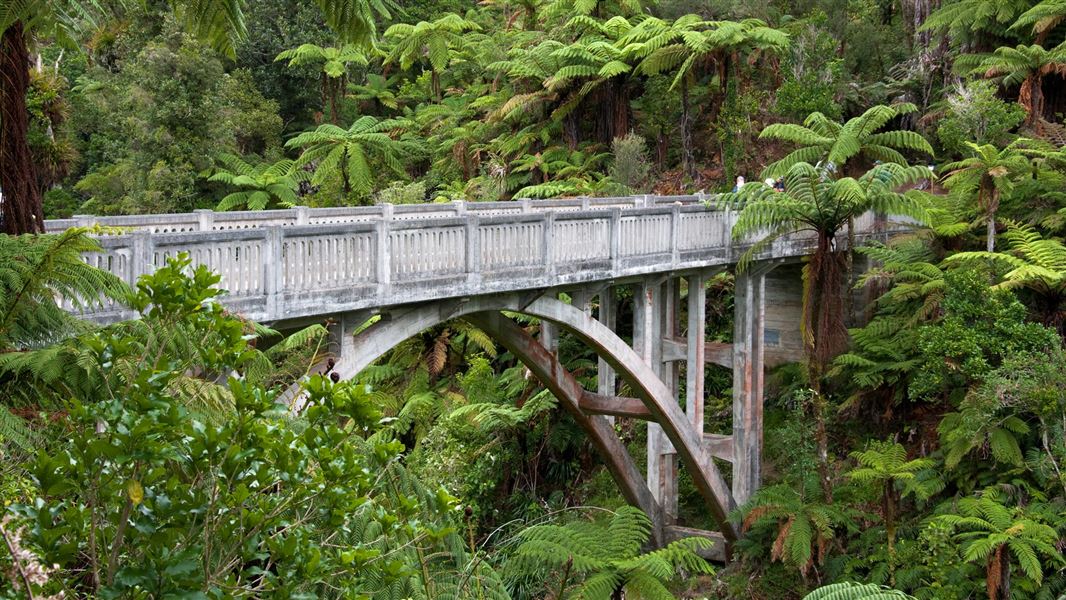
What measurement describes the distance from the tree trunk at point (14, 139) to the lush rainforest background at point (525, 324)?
27 millimetres

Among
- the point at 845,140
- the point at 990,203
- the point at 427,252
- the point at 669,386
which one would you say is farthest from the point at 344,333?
the point at 990,203

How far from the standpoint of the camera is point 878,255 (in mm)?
17531

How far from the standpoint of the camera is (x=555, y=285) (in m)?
12.3

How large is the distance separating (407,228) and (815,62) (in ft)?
57.4

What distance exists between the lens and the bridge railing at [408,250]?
8391 millimetres

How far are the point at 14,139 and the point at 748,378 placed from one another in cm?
1184

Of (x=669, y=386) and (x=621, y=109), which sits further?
(x=621, y=109)

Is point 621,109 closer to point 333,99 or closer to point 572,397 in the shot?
point 333,99

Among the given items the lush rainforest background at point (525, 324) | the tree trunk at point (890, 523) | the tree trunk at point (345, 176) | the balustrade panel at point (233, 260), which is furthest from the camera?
the tree trunk at point (345, 176)

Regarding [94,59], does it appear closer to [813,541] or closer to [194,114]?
[194,114]

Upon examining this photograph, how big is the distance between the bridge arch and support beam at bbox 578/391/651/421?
0.09m

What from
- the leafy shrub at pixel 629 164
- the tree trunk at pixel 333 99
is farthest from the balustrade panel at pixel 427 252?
the tree trunk at pixel 333 99

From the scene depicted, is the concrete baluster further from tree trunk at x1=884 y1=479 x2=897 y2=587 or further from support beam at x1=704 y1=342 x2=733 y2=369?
tree trunk at x1=884 y1=479 x2=897 y2=587

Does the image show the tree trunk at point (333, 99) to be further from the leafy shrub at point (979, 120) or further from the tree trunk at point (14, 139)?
the tree trunk at point (14, 139)
